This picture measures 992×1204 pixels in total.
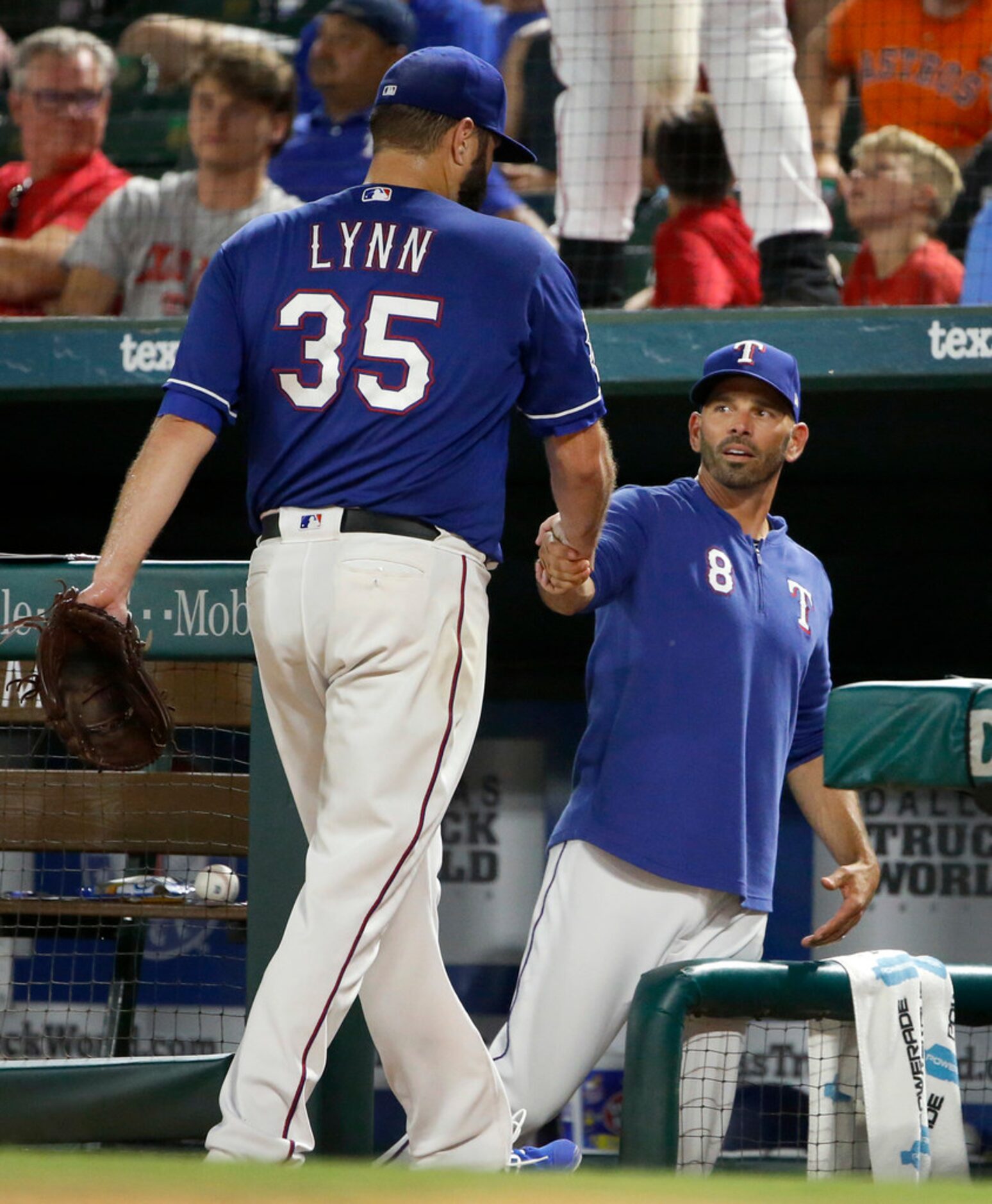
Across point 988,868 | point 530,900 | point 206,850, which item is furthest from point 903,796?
point 206,850

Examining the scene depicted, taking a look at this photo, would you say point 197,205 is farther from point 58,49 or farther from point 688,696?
point 688,696

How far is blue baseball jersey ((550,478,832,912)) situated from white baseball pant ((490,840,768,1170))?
0.06 metres

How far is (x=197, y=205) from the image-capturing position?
5.12m

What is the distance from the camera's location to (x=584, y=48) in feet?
15.7

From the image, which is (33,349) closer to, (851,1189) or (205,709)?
(205,709)

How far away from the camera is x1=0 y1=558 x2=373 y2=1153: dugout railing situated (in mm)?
2877

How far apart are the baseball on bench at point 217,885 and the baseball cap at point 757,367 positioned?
50.0 inches

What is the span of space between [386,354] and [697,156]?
2711 mm

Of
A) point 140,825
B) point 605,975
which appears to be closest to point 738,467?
point 605,975

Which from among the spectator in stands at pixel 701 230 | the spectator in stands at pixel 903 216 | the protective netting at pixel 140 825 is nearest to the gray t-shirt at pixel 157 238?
the spectator in stands at pixel 701 230

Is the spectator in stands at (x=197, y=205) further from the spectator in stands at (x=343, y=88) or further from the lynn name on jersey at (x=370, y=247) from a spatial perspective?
the lynn name on jersey at (x=370, y=247)

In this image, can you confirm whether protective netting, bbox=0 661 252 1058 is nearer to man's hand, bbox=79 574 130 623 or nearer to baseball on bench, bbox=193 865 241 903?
baseball on bench, bbox=193 865 241 903

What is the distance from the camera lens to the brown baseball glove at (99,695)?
2.41 meters

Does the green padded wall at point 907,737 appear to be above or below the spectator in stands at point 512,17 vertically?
below
